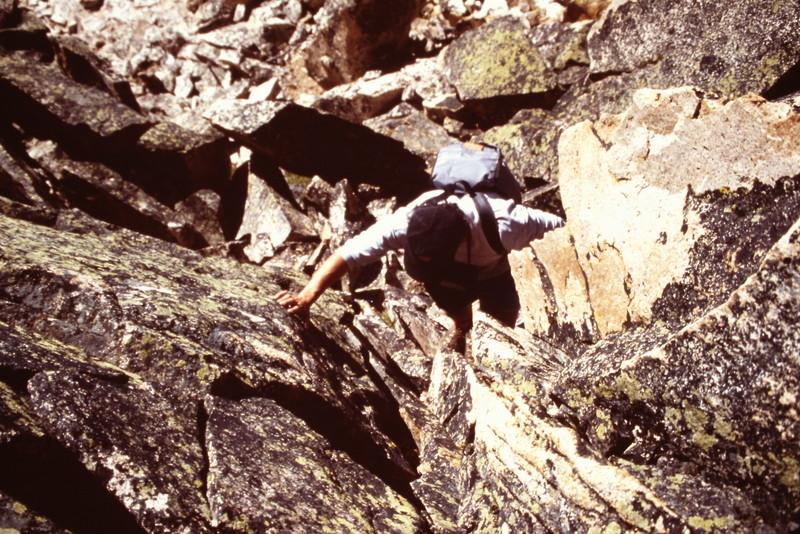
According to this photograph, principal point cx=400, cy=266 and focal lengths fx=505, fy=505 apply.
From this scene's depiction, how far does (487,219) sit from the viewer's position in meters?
5.73

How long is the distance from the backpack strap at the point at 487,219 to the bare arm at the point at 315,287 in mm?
1691

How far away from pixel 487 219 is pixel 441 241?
604 mm

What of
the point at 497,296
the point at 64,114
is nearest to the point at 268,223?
the point at 64,114

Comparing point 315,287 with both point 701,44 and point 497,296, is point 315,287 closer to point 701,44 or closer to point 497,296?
point 497,296

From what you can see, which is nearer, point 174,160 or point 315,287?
point 315,287

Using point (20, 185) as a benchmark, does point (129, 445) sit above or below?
above

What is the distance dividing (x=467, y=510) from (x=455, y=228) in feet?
9.49

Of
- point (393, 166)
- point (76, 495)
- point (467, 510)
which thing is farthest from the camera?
point (393, 166)

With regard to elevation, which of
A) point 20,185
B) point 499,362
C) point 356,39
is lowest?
point 20,185

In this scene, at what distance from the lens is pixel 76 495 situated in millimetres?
3666

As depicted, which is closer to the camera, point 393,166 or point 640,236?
point 640,236

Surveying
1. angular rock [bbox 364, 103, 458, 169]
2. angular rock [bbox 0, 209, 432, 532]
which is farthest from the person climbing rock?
angular rock [bbox 364, 103, 458, 169]

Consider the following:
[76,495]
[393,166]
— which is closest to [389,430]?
[76,495]

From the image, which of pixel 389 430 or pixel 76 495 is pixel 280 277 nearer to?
pixel 389 430
